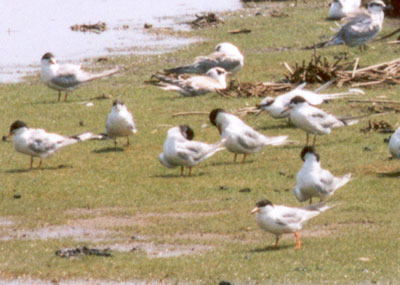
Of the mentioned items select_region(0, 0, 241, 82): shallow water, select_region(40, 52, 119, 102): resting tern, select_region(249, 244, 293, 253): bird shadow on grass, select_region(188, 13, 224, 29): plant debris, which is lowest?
select_region(0, 0, 241, 82): shallow water

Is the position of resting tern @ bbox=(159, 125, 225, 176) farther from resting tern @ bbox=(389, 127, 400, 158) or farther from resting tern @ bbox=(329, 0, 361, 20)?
resting tern @ bbox=(329, 0, 361, 20)

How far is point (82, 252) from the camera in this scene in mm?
11203

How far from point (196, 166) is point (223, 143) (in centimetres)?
66

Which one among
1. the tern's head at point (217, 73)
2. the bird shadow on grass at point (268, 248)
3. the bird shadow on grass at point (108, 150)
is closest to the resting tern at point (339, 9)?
the tern's head at point (217, 73)

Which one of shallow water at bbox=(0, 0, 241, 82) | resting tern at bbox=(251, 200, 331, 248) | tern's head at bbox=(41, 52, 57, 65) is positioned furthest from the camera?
shallow water at bbox=(0, 0, 241, 82)

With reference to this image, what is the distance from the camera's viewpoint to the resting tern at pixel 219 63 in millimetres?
23766

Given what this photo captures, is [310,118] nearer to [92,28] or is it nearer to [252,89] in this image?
[252,89]

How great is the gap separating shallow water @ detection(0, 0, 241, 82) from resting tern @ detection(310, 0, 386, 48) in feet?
18.6

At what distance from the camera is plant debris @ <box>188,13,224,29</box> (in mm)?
33906

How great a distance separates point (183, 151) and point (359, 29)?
470 inches

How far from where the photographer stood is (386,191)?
45.4ft

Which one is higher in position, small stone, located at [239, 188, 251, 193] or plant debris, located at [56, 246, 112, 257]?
plant debris, located at [56, 246, 112, 257]

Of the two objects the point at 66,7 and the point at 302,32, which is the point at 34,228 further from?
the point at 66,7

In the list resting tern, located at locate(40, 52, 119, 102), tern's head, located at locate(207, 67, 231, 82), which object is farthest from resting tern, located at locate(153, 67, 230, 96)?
resting tern, located at locate(40, 52, 119, 102)
